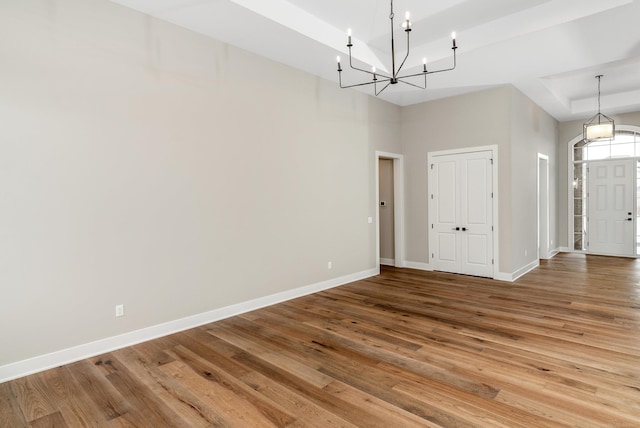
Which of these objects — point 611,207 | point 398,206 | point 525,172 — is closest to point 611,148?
point 611,207

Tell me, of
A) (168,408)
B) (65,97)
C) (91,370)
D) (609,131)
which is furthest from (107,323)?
(609,131)

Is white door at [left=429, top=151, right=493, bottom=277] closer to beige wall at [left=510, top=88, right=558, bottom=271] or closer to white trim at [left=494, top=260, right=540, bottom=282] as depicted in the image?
white trim at [left=494, top=260, right=540, bottom=282]

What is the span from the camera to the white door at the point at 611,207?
7.76 m

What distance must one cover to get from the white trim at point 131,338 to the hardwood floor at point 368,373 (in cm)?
9

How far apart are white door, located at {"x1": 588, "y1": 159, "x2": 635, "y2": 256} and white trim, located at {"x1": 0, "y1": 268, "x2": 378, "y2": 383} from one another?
7.25m

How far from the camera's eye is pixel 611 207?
7992mm

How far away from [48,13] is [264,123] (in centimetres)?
228

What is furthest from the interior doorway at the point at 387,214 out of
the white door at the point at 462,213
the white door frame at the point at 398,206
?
the white door at the point at 462,213

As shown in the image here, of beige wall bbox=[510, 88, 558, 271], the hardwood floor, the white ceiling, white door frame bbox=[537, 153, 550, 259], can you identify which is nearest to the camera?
the hardwood floor

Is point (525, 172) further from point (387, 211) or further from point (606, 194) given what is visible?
point (606, 194)

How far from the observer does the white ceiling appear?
141 inches

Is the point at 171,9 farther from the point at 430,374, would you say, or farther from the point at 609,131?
the point at 609,131

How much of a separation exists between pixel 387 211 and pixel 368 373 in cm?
484

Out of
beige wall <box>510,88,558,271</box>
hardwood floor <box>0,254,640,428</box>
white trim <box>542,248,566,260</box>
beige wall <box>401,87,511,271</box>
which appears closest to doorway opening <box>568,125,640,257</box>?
white trim <box>542,248,566,260</box>
